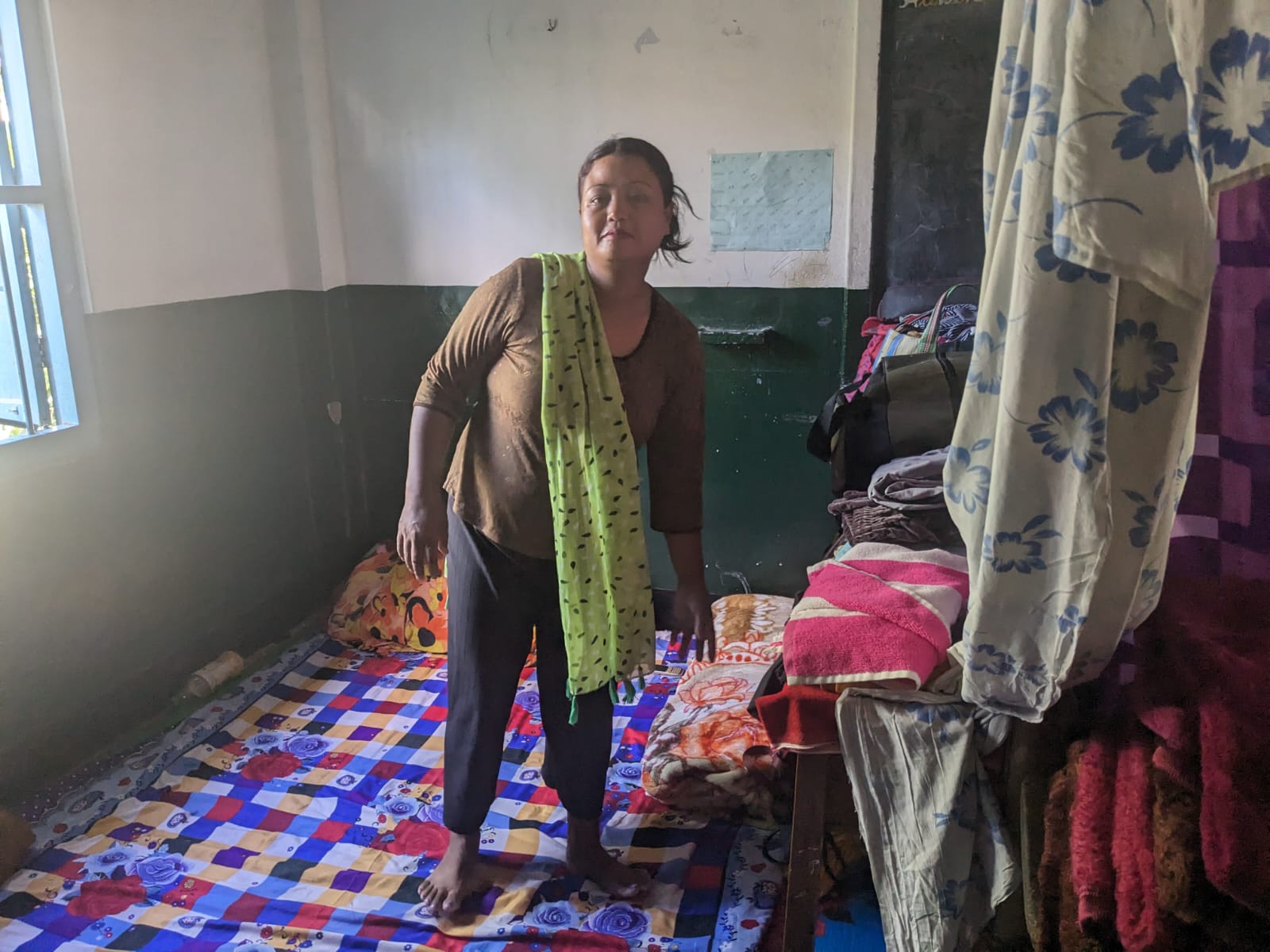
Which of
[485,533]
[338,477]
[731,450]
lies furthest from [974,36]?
[338,477]

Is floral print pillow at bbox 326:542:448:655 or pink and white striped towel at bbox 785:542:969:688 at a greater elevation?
pink and white striped towel at bbox 785:542:969:688

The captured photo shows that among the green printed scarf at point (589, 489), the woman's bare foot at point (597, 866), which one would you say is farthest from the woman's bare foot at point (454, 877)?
the green printed scarf at point (589, 489)

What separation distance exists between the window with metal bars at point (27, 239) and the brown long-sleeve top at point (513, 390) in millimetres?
1189

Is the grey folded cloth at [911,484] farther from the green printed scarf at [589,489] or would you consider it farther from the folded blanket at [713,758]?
the folded blanket at [713,758]

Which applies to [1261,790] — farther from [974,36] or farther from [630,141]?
[974,36]

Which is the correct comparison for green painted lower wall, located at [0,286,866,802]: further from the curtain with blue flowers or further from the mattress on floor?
the curtain with blue flowers

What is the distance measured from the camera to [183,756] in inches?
88.5

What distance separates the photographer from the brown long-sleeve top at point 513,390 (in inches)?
60.6

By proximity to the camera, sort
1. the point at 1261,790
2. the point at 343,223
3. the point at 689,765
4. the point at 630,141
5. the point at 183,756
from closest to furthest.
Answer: the point at 1261,790 → the point at 630,141 → the point at 689,765 → the point at 183,756 → the point at 343,223

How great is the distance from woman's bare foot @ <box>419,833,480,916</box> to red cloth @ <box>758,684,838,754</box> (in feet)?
2.65

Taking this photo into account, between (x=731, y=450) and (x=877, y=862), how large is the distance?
173 cm

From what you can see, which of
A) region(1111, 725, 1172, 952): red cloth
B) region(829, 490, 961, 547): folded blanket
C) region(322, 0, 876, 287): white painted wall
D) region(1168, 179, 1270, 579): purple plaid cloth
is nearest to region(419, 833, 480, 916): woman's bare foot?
region(829, 490, 961, 547): folded blanket

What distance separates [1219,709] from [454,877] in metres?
1.34

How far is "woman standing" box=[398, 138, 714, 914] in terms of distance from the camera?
1.53m
